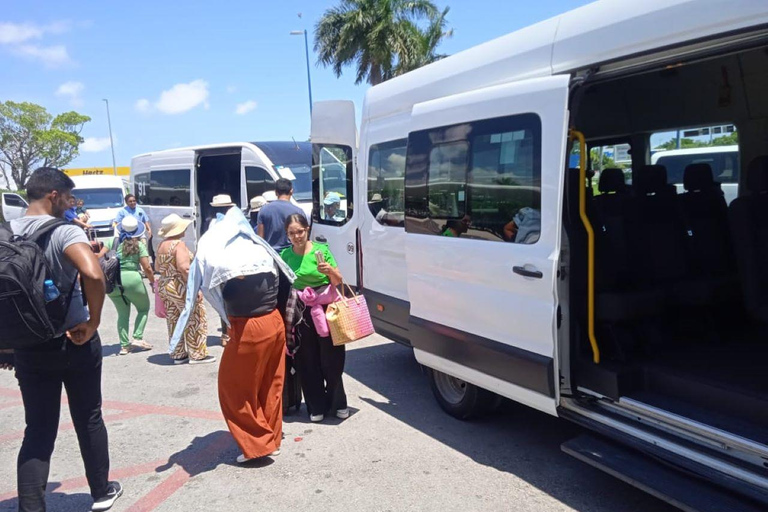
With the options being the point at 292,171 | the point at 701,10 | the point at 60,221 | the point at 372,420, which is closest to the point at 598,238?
the point at 701,10

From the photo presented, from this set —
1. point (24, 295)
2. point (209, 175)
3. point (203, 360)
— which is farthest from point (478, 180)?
point (209, 175)

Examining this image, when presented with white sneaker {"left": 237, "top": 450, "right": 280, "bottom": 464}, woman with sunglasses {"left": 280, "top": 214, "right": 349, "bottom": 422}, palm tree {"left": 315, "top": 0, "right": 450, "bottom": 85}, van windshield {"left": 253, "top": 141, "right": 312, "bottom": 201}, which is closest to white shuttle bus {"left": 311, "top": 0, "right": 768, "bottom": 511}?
woman with sunglasses {"left": 280, "top": 214, "right": 349, "bottom": 422}

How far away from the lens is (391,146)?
17.9 feet

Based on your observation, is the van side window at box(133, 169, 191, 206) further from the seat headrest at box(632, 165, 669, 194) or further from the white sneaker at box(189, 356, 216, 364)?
the seat headrest at box(632, 165, 669, 194)

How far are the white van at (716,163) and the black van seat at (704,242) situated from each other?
0.31 metres

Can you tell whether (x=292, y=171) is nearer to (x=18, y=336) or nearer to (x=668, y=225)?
(x=668, y=225)

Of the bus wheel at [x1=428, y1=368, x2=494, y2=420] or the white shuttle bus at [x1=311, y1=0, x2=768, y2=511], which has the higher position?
the white shuttle bus at [x1=311, y1=0, x2=768, y2=511]

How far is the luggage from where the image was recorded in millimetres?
5176

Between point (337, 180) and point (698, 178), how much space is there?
376 centimetres

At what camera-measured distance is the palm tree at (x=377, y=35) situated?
82.1ft

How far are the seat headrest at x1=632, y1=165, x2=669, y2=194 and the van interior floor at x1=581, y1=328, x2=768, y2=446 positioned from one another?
128cm

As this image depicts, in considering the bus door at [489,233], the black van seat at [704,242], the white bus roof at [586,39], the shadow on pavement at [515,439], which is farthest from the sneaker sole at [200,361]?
the black van seat at [704,242]

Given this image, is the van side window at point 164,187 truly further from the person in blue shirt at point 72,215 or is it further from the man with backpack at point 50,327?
the man with backpack at point 50,327

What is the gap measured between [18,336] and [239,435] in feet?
5.45
